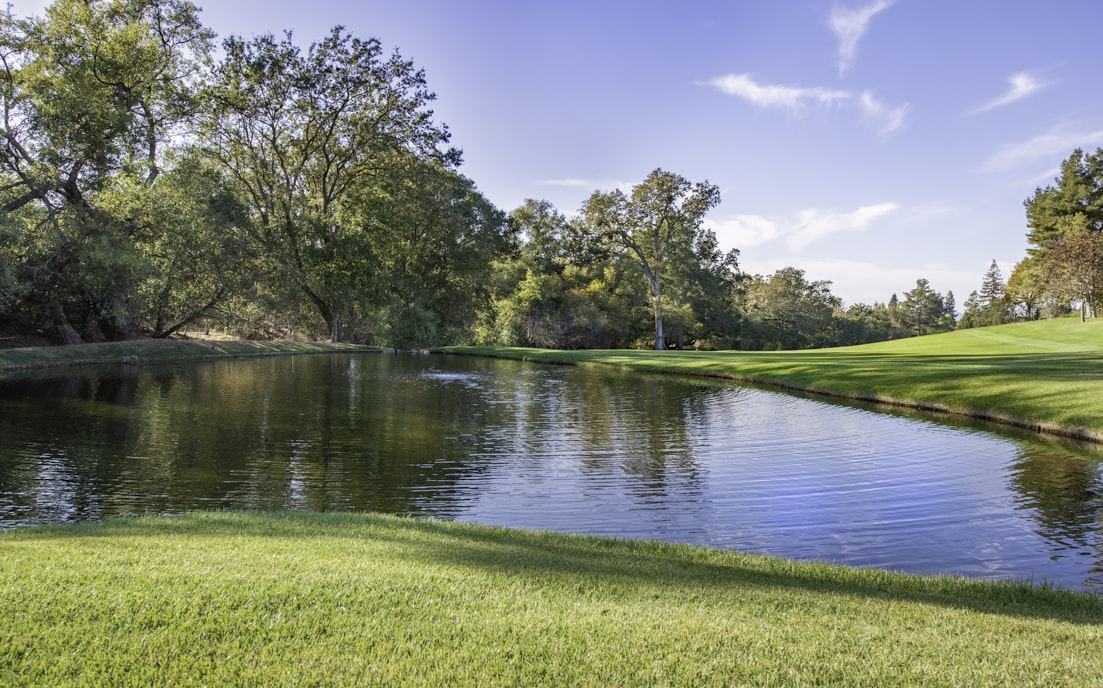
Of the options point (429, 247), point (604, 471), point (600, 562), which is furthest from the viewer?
point (429, 247)

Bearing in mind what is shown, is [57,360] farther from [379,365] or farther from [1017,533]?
[1017,533]

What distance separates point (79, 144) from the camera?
2880 cm

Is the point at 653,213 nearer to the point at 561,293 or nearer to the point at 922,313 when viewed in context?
the point at 561,293

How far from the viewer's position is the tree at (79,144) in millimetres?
27791

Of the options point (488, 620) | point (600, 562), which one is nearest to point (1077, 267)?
point (600, 562)

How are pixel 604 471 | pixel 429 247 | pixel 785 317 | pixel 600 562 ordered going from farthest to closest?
pixel 785 317 < pixel 429 247 < pixel 604 471 < pixel 600 562

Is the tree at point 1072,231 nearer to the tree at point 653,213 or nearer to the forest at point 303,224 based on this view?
the forest at point 303,224

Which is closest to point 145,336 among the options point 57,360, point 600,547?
point 57,360

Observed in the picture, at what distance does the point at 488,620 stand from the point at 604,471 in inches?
268

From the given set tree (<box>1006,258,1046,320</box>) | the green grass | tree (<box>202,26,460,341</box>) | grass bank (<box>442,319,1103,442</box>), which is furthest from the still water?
tree (<box>1006,258,1046,320</box>)

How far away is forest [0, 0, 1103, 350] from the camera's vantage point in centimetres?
2922

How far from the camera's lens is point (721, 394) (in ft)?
71.4

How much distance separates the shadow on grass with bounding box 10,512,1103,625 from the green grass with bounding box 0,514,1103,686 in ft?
0.11

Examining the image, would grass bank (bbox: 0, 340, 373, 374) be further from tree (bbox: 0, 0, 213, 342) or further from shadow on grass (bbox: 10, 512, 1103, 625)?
shadow on grass (bbox: 10, 512, 1103, 625)
